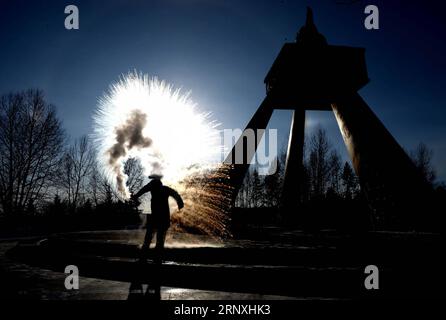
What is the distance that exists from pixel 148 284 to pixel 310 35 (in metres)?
12.9

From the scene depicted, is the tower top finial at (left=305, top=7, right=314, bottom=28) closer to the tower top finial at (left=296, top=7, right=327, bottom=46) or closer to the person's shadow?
the tower top finial at (left=296, top=7, right=327, bottom=46)

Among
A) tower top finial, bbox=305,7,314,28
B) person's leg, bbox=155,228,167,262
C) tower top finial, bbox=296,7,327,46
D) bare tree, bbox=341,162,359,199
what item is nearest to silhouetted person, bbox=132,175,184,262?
person's leg, bbox=155,228,167,262

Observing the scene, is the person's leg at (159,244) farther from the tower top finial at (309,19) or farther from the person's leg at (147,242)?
the tower top finial at (309,19)

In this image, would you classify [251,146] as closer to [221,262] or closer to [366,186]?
[366,186]

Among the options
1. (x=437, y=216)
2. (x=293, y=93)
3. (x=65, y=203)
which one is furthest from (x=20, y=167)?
(x=437, y=216)

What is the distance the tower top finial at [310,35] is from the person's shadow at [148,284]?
11643 mm

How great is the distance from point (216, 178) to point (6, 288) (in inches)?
274

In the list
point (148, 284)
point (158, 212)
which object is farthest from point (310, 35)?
point (148, 284)

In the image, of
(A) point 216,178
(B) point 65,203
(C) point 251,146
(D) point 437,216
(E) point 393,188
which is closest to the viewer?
(D) point 437,216

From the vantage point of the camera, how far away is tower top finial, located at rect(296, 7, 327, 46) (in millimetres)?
12580

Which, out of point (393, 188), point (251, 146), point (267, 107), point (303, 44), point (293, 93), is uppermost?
point (303, 44)

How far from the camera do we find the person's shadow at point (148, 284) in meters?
3.25

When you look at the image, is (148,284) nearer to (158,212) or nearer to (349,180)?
(158,212)
